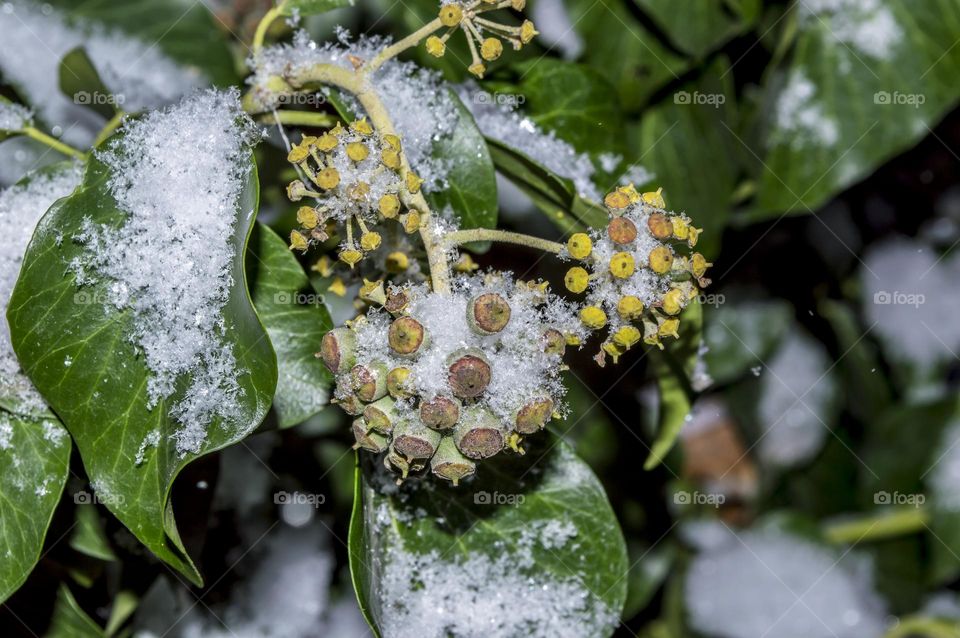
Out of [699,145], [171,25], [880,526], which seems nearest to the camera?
[171,25]

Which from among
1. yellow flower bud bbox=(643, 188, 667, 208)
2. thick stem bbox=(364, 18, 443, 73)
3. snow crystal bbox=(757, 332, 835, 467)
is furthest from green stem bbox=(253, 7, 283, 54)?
snow crystal bbox=(757, 332, 835, 467)

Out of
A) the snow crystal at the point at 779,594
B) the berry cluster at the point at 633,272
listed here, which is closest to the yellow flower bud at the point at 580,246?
the berry cluster at the point at 633,272

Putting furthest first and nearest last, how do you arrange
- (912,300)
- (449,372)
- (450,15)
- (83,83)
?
(912,300) < (83,83) < (450,15) < (449,372)

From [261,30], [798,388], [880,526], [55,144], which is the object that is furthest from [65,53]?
[880,526]

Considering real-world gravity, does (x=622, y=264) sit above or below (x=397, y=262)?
above

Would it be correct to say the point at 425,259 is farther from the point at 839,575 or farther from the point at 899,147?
the point at 839,575

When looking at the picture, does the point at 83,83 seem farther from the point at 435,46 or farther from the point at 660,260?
the point at 660,260

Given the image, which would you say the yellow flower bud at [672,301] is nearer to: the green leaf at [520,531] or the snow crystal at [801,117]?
the green leaf at [520,531]

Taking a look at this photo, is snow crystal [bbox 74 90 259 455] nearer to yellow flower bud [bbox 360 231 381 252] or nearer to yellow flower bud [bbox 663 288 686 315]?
yellow flower bud [bbox 360 231 381 252]

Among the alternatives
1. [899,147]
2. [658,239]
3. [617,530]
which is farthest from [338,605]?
[899,147]
